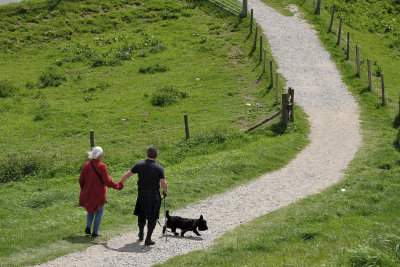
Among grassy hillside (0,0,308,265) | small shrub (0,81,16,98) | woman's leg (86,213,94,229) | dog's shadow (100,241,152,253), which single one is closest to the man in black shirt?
dog's shadow (100,241,152,253)

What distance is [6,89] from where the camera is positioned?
3419cm

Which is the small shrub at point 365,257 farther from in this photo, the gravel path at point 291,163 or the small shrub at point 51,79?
the small shrub at point 51,79

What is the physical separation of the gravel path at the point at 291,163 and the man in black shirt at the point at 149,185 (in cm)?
70

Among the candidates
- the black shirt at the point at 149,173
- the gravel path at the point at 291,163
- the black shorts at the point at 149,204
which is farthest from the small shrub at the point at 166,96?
the black shirt at the point at 149,173

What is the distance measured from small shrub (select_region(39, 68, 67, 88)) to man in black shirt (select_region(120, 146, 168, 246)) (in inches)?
890

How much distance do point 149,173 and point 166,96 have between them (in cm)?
1862

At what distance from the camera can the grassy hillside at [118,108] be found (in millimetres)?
18953

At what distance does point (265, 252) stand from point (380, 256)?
308 cm

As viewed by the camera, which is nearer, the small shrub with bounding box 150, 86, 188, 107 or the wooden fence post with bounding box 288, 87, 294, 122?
the wooden fence post with bounding box 288, 87, 294, 122

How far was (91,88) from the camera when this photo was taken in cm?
3494

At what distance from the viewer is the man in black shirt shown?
1411cm

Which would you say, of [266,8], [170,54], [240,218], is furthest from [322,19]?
[240,218]

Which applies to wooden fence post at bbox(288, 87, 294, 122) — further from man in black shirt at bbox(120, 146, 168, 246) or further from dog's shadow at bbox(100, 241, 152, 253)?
dog's shadow at bbox(100, 241, 152, 253)

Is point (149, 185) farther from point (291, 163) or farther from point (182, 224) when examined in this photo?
point (291, 163)
